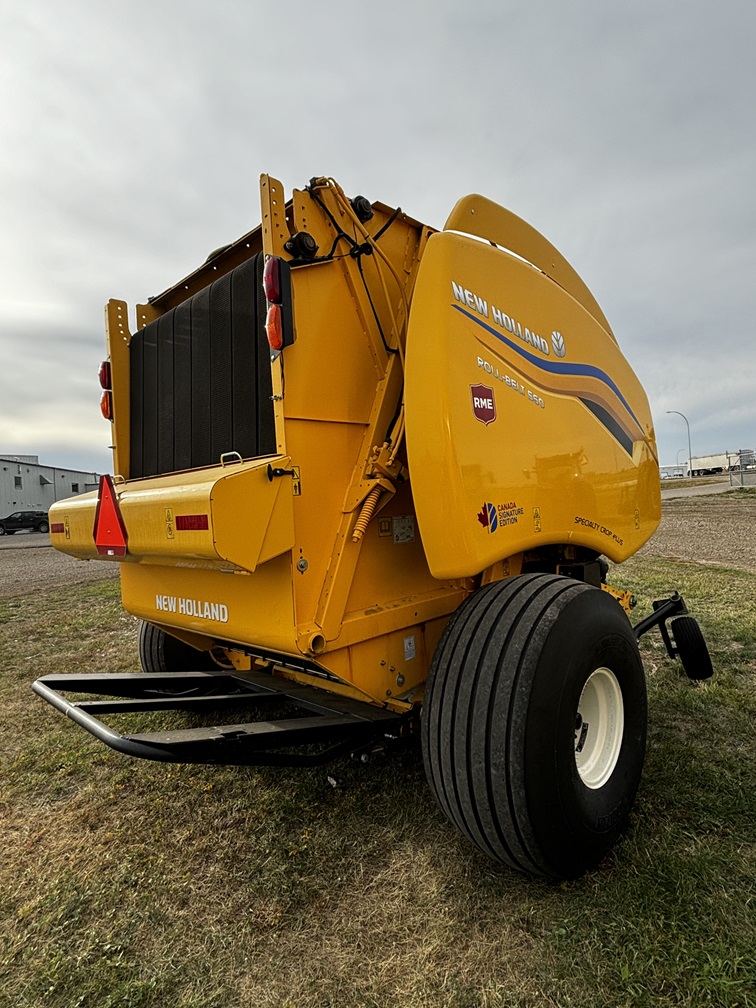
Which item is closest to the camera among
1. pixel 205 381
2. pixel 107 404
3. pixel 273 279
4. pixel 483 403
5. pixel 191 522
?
pixel 191 522

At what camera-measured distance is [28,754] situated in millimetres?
3602

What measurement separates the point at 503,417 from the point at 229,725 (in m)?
1.75

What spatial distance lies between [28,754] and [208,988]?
7.52 ft

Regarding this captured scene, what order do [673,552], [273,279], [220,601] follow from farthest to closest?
[673,552] < [220,601] < [273,279]

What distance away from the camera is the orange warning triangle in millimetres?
2775

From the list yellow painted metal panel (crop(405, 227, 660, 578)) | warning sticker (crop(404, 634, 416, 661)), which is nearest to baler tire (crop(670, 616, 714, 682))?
yellow painted metal panel (crop(405, 227, 660, 578))

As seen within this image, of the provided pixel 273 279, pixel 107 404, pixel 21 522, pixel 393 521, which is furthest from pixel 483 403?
pixel 21 522

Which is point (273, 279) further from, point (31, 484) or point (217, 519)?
point (31, 484)

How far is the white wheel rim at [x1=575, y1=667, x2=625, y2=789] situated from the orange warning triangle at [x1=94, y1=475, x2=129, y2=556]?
6.83ft

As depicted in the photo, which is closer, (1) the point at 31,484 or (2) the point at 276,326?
(2) the point at 276,326

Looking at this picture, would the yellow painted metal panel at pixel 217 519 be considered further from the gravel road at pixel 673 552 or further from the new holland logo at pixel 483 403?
the gravel road at pixel 673 552

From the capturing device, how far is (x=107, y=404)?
3705mm

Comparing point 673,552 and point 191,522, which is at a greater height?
point 191,522

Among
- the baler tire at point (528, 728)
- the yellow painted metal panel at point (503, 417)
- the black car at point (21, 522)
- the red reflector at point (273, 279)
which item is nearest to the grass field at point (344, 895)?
the baler tire at point (528, 728)
